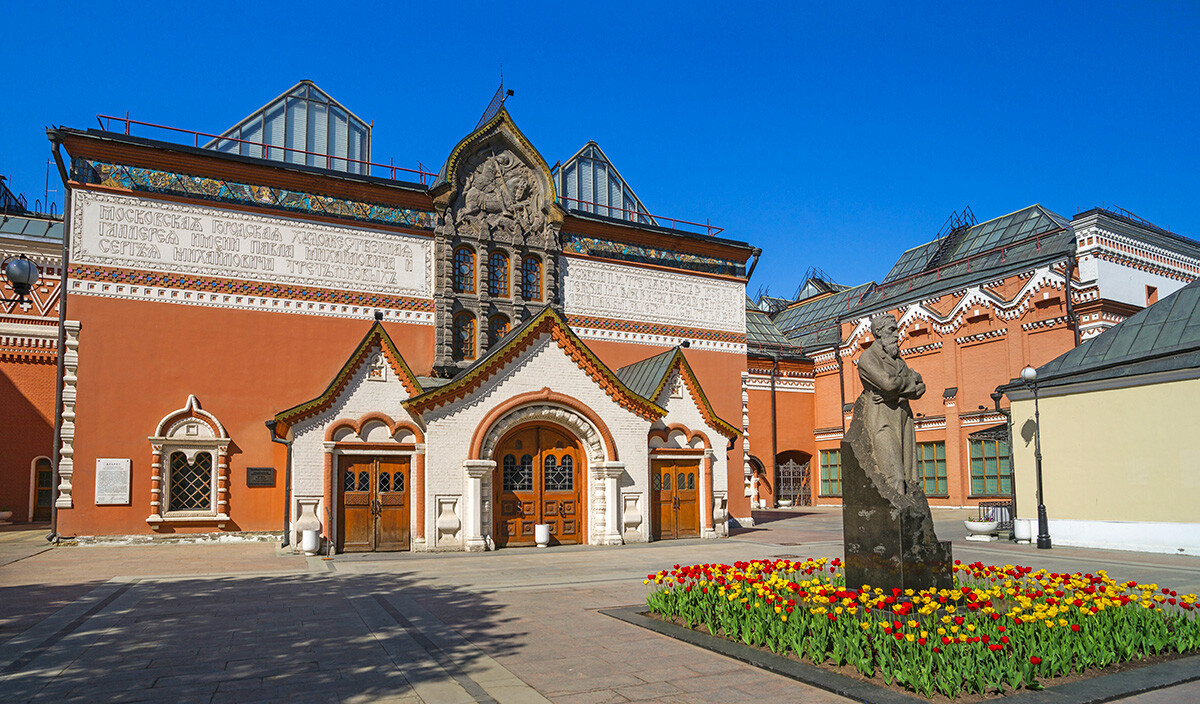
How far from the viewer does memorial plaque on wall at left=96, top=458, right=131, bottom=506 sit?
65.2 feet

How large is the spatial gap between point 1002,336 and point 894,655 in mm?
27813

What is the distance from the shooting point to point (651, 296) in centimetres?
2783

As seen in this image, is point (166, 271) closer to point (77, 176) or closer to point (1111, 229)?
point (77, 176)

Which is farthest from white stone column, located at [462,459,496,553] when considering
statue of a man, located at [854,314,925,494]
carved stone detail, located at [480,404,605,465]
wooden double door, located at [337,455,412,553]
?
statue of a man, located at [854,314,925,494]

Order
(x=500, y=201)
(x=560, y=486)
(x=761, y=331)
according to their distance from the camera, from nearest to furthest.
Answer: (x=560, y=486) < (x=500, y=201) < (x=761, y=331)

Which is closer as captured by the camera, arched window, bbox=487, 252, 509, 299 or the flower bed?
the flower bed

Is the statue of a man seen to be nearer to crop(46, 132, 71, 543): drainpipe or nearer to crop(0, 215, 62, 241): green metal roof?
crop(46, 132, 71, 543): drainpipe

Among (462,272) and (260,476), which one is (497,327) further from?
(260,476)

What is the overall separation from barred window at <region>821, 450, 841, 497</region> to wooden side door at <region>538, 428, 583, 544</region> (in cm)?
2237

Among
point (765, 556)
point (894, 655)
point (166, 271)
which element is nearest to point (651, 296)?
point (765, 556)

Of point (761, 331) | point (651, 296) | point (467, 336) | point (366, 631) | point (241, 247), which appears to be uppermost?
point (761, 331)

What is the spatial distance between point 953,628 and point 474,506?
1304cm

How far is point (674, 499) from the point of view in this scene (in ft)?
70.3

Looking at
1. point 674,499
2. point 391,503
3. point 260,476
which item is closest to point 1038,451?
point 674,499
